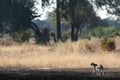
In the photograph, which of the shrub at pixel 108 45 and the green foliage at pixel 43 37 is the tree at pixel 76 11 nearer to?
the green foliage at pixel 43 37

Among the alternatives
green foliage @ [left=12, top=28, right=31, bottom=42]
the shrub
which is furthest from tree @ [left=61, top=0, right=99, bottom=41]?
the shrub

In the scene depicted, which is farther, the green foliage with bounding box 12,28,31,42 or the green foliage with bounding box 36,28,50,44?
the green foliage with bounding box 12,28,31,42

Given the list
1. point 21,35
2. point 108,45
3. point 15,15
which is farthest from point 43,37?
point 108,45

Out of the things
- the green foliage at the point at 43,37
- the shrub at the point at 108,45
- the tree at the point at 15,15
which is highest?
the tree at the point at 15,15

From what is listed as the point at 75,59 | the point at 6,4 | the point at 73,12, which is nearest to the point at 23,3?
the point at 6,4

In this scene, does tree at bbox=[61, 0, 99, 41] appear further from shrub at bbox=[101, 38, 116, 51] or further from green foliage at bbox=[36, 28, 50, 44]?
shrub at bbox=[101, 38, 116, 51]

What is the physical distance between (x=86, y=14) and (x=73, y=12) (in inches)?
101

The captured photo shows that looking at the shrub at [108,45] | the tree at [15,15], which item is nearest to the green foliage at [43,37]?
the tree at [15,15]

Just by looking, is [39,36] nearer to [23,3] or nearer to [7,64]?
[23,3]

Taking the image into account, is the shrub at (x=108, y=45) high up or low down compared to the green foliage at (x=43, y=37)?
down

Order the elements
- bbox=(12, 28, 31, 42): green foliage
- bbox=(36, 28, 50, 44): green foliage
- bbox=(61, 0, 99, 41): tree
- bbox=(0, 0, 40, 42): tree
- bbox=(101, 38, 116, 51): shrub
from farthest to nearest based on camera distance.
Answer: bbox=(61, 0, 99, 41): tree → bbox=(12, 28, 31, 42): green foliage → bbox=(36, 28, 50, 44): green foliage → bbox=(0, 0, 40, 42): tree → bbox=(101, 38, 116, 51): shrub

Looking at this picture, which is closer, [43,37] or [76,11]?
[43,37]

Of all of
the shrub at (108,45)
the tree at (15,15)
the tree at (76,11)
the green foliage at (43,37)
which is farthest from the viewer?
the tree at (76,11)

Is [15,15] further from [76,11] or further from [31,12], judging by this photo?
[76,11]
